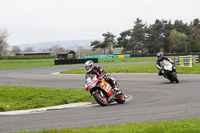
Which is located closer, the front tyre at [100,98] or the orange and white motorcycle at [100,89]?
the orange and white motorcycle at [100,89]

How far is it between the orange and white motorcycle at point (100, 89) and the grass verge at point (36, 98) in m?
2.27

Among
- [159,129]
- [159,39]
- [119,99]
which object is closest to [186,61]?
[119,99]

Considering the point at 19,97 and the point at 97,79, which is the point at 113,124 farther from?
the point at 19,97

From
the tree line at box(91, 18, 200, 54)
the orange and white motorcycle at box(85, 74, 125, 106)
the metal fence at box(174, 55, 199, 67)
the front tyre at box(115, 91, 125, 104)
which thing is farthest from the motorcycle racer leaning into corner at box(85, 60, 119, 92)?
the tree line at box(91, 18, 200, 54)

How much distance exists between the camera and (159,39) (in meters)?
102

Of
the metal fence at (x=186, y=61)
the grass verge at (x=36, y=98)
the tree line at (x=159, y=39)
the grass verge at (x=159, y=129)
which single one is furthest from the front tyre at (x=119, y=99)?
the tree line at (x=159, y=39)

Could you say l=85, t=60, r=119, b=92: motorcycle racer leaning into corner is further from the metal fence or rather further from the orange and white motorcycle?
the metal fence

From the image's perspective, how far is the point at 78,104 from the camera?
12625 mm

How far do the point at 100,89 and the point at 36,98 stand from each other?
13.0 ft

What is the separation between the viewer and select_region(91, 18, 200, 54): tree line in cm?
10069

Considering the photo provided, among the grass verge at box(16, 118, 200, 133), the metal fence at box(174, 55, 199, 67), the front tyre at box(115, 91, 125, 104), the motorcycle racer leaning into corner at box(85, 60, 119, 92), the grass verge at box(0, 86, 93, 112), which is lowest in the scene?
the grass verge at box(0, 86, 93, 112)

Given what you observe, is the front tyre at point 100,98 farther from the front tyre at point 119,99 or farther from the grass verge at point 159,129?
the grass verge at point 159,129

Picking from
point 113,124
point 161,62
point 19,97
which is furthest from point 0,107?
point 161,62

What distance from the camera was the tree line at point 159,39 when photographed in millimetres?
100688
